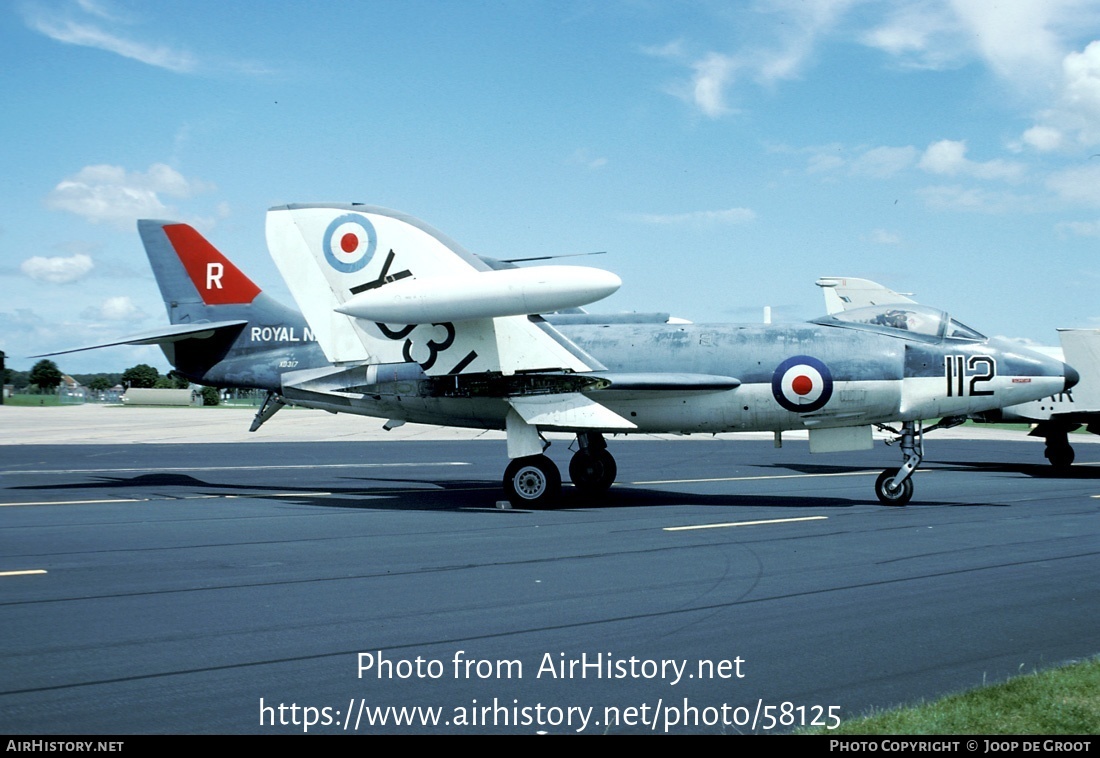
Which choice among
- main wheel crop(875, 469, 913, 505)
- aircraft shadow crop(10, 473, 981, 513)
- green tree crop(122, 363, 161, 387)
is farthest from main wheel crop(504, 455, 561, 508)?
green tree crop(122, 363, 161, 387)

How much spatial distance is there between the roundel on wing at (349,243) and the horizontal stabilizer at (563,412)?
10.3 ft

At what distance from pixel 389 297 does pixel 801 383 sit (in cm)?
636

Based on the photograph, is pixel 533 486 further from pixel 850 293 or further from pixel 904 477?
pixel 850 293

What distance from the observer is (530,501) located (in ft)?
47.0

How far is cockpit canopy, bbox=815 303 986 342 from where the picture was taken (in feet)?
48.9

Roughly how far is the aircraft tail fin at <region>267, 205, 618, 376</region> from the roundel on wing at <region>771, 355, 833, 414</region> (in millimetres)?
2878

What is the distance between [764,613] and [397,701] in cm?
329

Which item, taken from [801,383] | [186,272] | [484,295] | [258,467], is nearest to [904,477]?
[801,383]

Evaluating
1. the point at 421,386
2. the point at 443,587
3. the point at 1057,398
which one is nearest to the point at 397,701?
the point at 443,587

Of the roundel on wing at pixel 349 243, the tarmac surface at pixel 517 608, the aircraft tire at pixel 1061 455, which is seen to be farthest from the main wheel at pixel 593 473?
the aircraft tire at pixel 1061 455

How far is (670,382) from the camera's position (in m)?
14.4

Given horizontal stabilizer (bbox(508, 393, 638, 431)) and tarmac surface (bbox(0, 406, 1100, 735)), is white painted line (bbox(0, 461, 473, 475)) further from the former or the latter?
horizontal stabilizer (bbox(508, 393, 638, 431))

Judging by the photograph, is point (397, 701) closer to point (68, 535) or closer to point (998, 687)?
point (998, 687)

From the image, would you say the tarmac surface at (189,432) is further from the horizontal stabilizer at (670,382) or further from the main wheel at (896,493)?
the main wheel at (896,493)
